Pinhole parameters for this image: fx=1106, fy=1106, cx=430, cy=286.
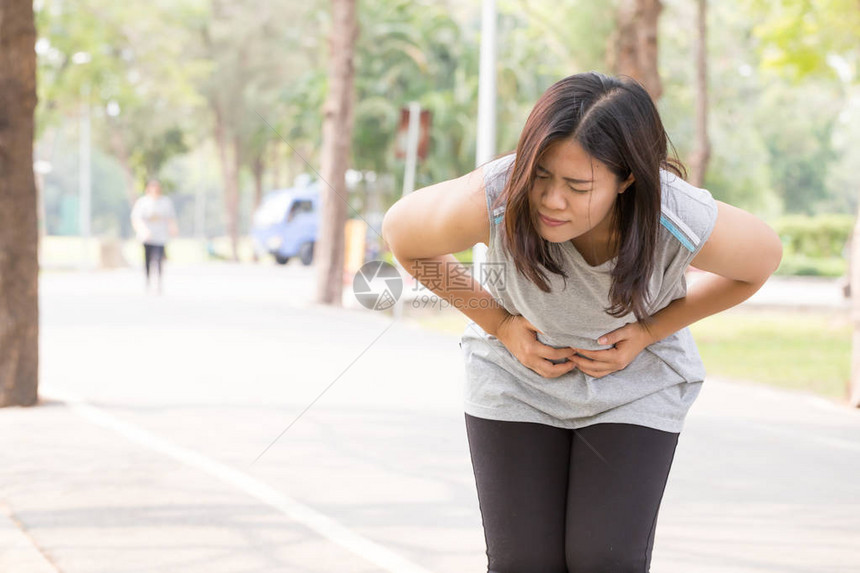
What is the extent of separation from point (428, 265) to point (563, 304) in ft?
1.13

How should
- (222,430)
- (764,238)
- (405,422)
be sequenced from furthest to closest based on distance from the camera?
(405,422), (222,430), (764,238)

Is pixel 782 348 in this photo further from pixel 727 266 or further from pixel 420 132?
pixel 727 266

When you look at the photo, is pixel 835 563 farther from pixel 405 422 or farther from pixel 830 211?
pixel 830 211

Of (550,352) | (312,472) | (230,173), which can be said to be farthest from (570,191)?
(230,173)

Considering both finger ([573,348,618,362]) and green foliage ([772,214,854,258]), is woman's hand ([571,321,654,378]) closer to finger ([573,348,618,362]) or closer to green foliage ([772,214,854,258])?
finger ([573,348,618,362])

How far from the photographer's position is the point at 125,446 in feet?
18.5

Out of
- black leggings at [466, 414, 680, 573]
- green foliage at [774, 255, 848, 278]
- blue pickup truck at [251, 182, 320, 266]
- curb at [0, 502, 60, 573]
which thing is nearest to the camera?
black leggings at [466, 414, 680, 573]

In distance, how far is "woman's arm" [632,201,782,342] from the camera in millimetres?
2449

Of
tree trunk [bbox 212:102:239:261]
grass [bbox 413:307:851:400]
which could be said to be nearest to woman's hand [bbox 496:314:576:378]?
grass [bbox 413:307:851:400]

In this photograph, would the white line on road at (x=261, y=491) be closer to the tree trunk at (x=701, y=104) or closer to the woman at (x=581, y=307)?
the woman at (x=581, y=307)

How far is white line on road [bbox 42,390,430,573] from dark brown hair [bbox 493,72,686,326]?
1.86 m

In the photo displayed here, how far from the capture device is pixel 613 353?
258 cm

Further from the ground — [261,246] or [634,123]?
[634,123]

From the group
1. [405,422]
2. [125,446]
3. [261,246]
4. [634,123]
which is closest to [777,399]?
[405,422]
